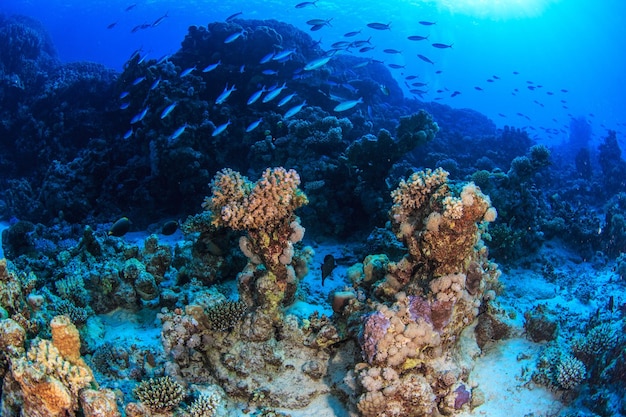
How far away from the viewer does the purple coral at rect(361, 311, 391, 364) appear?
Result: 3.83 meters

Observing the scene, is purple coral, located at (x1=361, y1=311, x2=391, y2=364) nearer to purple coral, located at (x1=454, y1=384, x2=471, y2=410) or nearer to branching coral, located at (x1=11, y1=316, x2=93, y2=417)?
purple coral, located at (x1=454, y1=384, x2=471, y2=410)

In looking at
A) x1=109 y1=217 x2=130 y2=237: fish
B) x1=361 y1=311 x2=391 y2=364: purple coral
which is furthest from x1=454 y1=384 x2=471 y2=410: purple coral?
x1=109 y1=217 x2=130 y2=237: fish

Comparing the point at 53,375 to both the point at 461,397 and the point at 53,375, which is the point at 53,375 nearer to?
the point at 53,375

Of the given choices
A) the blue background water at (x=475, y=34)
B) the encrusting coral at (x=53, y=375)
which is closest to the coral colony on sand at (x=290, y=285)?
the encrusting coral at (x=53, y=375)

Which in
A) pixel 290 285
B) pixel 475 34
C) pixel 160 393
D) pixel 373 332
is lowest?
pixel 475 34

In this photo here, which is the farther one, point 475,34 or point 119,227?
point 475,34

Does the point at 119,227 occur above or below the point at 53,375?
above

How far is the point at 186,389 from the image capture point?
171 inches

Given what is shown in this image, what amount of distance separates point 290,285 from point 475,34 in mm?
112527

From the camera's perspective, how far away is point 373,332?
3.87 metres

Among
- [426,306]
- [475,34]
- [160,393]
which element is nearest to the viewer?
[160,393]

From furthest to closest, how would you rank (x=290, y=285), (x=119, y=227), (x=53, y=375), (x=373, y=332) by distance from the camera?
(x=119, y=227) < (x=290, y=285) < (x=373, y=332) < (x=53, y=375)

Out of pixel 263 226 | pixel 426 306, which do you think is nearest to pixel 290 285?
pixel 263 226

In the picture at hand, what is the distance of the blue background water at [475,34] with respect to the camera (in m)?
57.2
